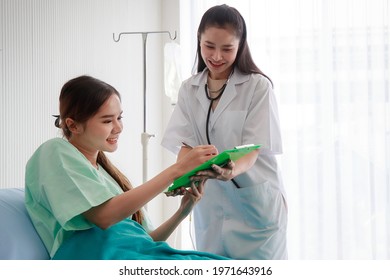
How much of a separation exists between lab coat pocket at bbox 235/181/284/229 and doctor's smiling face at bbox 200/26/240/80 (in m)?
0.42

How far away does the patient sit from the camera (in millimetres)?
1484

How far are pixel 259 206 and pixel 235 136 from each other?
0.82 ft

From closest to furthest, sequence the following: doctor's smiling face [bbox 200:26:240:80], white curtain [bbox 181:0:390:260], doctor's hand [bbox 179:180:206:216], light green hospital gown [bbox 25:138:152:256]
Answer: light green hospital gown [bbox 25:138:152:256], doctor's hand [bbox 179:180:206:216], doctor's smiling face [bbox 200:26:240:80], white curtain [bbox 181:0:390:260]

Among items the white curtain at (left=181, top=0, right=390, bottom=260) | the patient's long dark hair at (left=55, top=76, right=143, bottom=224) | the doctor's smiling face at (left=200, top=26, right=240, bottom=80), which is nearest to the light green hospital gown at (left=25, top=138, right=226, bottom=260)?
the patient's long dark hair at (left=55, top=76, right=143, bottom=224)

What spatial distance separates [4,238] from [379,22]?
9.25ft

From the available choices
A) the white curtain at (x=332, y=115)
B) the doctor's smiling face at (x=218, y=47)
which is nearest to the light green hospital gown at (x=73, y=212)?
the doctor's smiling face at (x=218, y=47)

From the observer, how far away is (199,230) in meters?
2.10

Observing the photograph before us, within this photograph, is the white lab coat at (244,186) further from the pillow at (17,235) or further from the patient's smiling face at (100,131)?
the pillow at (17,235)

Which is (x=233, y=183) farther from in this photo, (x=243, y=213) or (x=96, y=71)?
(x=96, y=71)

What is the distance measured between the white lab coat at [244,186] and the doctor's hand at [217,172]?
26 centimetres

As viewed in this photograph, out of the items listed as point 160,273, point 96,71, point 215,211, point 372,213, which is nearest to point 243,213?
point 215,211

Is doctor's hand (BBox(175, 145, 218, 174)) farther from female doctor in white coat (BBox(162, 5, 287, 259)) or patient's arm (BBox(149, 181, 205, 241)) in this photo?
female doctor in white coat (BBox(162, 5, 287, 259))

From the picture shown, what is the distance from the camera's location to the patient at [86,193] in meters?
1.48

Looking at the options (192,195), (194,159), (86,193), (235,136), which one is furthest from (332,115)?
(86,193)
